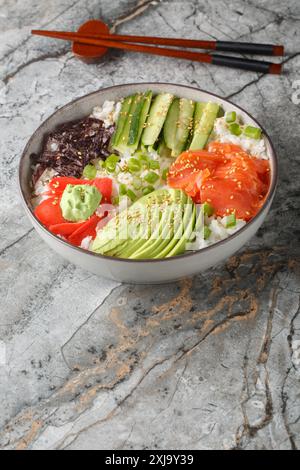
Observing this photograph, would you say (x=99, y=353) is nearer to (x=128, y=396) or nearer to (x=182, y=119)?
(x=128, y=396)

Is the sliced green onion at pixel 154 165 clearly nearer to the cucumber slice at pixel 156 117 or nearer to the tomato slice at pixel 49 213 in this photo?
the cucumber slice at pixel 156 117

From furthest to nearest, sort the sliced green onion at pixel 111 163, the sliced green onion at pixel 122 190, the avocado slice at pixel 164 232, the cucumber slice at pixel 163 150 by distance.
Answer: the cucumber slice at pixel 163 150
the sliced green onion at pixel 111 163
the sliced green onion at pixel 122 190
the avocado slice at pixel 164 232

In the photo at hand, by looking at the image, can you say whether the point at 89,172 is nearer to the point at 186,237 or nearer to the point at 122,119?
the point at 122,119

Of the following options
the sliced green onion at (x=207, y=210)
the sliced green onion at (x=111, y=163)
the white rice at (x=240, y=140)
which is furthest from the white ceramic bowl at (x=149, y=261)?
the sliced green onion at (x=111, y=163)

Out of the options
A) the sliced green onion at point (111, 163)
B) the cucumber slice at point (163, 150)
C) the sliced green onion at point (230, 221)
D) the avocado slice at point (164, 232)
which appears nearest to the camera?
the avocado slice at point (164, 232)

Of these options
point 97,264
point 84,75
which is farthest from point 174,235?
point 84,75

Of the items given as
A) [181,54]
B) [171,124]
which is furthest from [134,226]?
[181,54]
